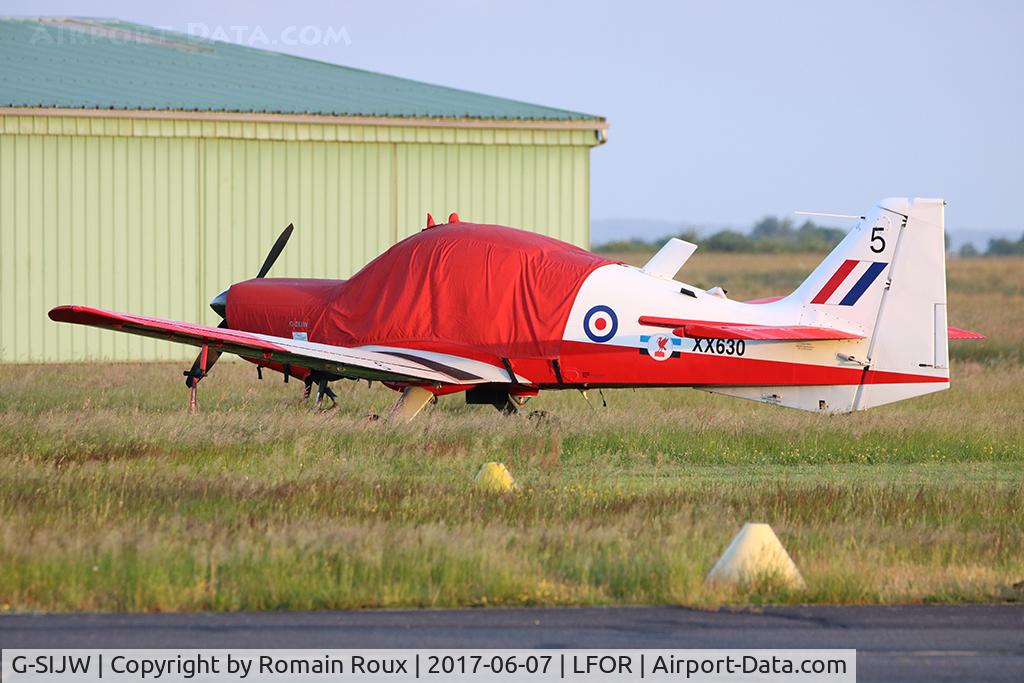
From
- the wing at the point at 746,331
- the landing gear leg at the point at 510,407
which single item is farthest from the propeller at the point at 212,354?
the wing at the point at 746,331

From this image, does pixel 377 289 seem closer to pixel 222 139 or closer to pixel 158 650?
pixel 158 650

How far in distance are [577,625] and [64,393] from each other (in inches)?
458

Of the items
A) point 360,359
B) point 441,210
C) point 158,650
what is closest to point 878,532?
point 158,650

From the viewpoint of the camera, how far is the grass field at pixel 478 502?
809cm

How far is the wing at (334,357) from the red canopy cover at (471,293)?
0.17 meters

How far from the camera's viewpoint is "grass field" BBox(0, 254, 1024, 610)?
8.09 meters

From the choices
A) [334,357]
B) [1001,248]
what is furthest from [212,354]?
[1001,248]

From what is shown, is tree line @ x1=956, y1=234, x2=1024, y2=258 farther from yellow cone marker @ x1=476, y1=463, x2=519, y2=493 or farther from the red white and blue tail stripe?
yellow cone marker @ x1=476, y1=463, x2=519, y2=493

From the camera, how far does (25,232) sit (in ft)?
76.2

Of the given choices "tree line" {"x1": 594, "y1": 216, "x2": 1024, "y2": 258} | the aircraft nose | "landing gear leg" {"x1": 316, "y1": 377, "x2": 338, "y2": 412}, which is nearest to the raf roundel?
"landing gear leg" {"x1": 316, "y1": 377, "x2": 338, "y2": 412}

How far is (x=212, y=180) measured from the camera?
23906 mm

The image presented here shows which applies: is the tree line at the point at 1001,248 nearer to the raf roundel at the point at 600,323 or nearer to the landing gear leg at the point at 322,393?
the landing gear leg at the point at 322,393

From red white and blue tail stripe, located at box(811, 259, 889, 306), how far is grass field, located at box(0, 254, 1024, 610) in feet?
4.37

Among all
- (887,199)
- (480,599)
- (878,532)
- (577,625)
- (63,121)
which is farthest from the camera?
(63,121)
